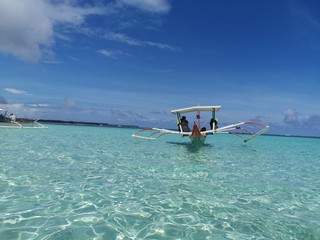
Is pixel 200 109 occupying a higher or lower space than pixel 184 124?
higher

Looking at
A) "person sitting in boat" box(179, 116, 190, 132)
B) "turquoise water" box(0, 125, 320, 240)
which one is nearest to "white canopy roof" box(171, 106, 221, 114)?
"person sitting in boat" box(179, 116, 190, 132)

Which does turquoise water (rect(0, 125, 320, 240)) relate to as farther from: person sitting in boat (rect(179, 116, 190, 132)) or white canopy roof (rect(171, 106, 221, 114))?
person sitting in boat (rect(179, 116, 190, 132))

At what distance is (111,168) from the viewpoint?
1079 cm

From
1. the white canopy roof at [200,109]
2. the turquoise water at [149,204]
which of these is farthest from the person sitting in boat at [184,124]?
the turquoise water at [149,204]

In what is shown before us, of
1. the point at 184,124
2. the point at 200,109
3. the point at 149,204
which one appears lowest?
the point at 149,204

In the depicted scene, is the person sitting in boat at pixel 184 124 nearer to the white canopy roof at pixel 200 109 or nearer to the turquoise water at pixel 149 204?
the white canopy roof at pixel 200 109

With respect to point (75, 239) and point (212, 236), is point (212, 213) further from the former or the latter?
point (75, 239)

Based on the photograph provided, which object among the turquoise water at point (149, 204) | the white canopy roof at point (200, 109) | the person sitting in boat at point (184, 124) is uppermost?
the white canopy roof at point (200, 109)

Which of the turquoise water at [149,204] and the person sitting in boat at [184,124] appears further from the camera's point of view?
the person sitting in boat at [184,124]

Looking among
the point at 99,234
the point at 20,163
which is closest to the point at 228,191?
the point at 99,234

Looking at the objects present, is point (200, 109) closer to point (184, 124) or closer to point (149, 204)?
point (184, 124)

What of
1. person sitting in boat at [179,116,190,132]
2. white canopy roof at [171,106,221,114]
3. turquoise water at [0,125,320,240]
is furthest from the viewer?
person sitting in boat at [179,116,190,132]

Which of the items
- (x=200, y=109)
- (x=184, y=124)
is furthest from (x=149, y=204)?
(x=184, y=124)

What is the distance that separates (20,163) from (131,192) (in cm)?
574
